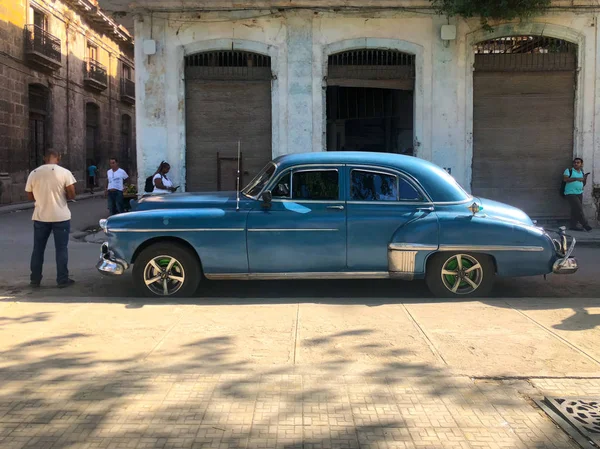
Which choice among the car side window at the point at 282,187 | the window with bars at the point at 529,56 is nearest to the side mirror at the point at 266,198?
the car side window at the point at 282,187

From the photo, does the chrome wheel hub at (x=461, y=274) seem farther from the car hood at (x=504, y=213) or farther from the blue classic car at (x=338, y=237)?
the car hood at (x=504, y=213)

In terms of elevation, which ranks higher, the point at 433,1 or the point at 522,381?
the point at 433,1

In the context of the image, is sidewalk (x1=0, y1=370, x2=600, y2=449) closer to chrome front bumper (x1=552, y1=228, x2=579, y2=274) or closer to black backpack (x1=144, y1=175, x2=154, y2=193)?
chrome front bumper (x1=552, y1=228, x2=579, y2=274)

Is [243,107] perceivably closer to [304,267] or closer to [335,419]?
[304,267]

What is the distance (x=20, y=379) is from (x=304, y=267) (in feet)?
10.9

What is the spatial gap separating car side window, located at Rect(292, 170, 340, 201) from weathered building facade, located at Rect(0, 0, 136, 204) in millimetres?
Answer: 18588

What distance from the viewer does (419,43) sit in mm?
13203

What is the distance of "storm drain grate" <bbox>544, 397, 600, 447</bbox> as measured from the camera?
3.49 m

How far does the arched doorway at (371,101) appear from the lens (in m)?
13.4

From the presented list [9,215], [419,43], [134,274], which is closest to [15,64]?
[9,215]

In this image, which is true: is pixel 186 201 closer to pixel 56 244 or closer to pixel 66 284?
pixel 56 244

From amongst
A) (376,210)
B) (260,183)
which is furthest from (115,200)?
(376,210)

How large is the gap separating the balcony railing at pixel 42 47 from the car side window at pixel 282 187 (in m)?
20.4

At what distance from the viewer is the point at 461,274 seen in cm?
691
